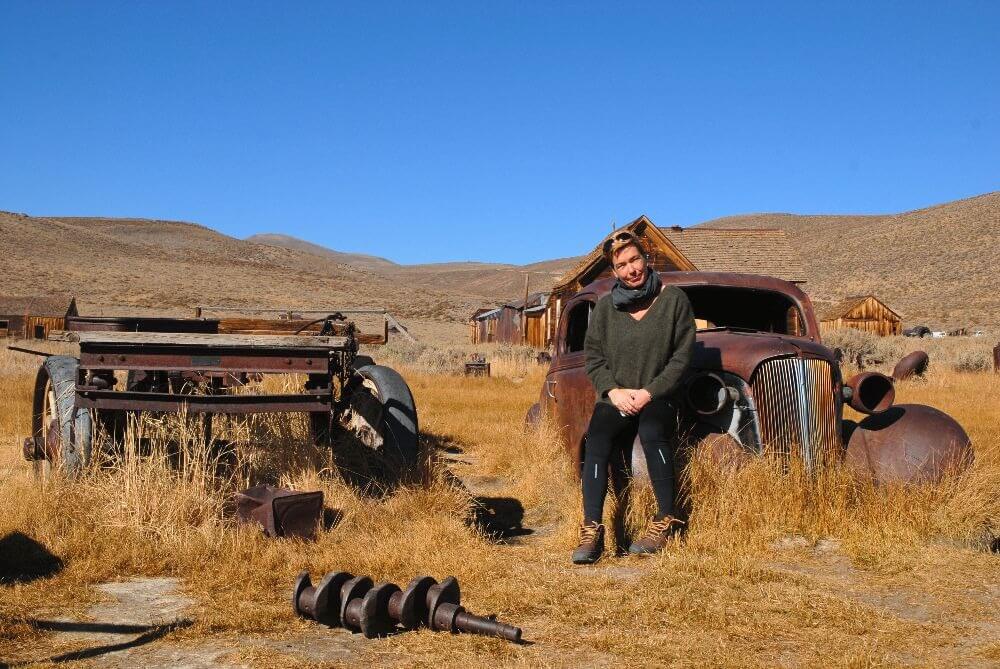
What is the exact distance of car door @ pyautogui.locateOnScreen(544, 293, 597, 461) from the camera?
665cm

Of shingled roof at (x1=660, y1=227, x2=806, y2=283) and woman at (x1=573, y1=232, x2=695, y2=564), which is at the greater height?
shingled roof at (x1=660, y1=227, x2=806, y2=283)

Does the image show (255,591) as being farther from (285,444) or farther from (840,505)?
(840,505)

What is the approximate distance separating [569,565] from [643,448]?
76 cm

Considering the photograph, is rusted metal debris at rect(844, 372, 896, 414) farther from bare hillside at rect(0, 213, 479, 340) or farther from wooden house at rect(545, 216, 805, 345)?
bare hillside at rect(0, 213, 479, 340)

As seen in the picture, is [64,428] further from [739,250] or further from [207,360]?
[739,250]

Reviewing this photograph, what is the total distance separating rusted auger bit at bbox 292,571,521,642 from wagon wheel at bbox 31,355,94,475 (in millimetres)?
2520

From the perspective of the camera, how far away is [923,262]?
84.8 metres

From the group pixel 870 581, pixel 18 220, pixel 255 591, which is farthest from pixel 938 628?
pixel 18 220

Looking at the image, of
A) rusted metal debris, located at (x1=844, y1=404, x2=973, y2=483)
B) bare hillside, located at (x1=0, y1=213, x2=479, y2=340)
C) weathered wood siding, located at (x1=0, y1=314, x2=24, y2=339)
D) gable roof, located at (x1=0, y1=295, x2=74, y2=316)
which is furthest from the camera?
bare hillside, located at (x1=0, y1=213, x2=479, y2=340)

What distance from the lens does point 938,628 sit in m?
4.02

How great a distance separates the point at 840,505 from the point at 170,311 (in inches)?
2111

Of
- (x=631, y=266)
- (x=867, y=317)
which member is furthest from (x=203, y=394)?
(x=867, y=317)

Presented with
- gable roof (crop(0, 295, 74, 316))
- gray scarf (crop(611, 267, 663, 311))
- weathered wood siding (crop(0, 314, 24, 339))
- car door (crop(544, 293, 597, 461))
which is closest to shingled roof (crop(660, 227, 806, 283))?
car door (crop(544, 293, 597, 461))

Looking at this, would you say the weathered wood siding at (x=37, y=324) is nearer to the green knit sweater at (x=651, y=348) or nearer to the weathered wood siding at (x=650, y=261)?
the weathered wood siding at (x=650, y=261)
